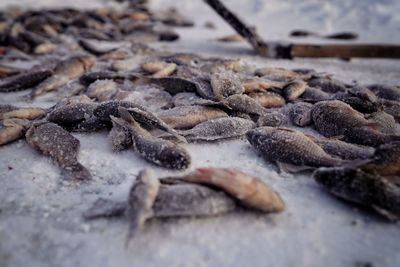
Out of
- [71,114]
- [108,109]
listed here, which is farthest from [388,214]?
[71,114]

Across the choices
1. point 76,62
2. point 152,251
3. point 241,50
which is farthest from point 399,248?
point 241,50

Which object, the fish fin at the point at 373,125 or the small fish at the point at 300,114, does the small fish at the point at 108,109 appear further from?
the fish fin at the point at 373,125

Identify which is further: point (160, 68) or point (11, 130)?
point (160, 68)

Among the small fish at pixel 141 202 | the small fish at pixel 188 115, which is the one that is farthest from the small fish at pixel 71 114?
the small fish at pixel 141 202

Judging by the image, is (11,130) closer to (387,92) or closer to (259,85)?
(259,85)

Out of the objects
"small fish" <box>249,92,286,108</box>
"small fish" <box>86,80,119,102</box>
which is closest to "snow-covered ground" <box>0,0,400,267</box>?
"small fish" <box>249,92,286,108</box>

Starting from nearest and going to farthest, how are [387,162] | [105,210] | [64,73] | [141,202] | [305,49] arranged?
[141,202], [105,210], [387,162], [64,73], [305,49]

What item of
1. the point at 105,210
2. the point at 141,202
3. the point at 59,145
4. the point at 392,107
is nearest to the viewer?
the point at 141,202

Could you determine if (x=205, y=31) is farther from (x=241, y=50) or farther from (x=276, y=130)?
(x=276, y=130)
